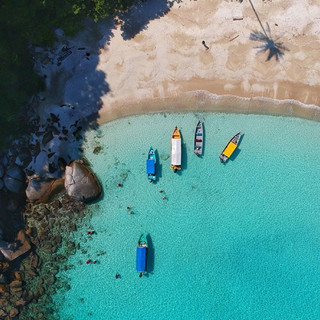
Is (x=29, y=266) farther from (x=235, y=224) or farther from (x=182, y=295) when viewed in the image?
(x=235, y=224)

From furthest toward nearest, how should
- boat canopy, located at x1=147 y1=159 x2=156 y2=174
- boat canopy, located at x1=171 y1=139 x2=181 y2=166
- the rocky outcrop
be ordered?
the rocky outcrop
boat canopy, located at x1=147 y1=159 x2=156 y2=174
boat canopy, located at x1=171 y1=139 x2=181 y2=166

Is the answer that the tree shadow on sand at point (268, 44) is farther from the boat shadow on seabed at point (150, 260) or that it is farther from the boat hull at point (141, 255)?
the boat shadow on seabed at point (150, 260)

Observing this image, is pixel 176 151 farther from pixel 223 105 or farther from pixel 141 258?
pixel 141 258

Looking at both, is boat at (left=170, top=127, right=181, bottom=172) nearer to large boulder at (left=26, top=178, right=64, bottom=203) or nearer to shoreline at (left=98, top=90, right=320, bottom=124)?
shoreline at (left=98, top=90, right=320, bottom=124)

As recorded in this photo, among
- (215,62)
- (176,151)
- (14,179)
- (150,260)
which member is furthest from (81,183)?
(215,62)

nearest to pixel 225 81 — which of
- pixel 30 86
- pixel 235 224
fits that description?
pixel 235 224

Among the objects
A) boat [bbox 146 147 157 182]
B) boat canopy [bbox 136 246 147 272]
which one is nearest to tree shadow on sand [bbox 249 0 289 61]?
boat [bbox 146 147 157 182]
